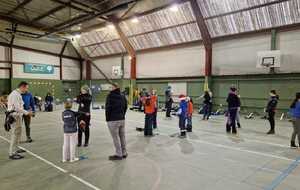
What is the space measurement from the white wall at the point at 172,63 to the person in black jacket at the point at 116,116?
42.6 ft

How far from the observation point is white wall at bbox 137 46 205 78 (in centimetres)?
1752

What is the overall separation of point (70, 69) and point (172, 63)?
570 inches

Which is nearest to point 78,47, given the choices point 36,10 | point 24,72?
point 24,72

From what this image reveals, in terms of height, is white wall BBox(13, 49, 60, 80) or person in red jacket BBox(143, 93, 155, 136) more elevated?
white wall BBox(13, 49, 60, 80)

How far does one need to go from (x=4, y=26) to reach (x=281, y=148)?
2313 centimetres

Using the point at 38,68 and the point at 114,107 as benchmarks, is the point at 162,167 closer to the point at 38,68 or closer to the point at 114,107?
the point at 114,107

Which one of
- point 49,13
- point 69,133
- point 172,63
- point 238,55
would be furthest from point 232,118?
point 49,13

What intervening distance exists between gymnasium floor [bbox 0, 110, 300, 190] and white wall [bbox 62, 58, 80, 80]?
68.5 ft

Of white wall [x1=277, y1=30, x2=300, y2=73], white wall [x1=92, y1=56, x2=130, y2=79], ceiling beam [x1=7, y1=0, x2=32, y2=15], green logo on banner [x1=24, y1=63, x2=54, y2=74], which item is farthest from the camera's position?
green logo on banner [x1=24, y1=63, x2=54, y2=74]

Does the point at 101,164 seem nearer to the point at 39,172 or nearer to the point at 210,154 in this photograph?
the point at 39,172

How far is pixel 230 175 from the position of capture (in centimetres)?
445

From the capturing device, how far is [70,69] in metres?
27.6

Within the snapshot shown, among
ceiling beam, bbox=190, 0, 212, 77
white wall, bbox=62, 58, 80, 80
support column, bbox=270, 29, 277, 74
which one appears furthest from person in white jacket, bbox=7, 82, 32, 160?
white wall, bbox=62, 58, 80, 80

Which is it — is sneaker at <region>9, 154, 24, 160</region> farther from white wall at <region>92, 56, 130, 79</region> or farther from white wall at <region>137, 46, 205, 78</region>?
white wall at <region>92, 56, 130, 79</region>
